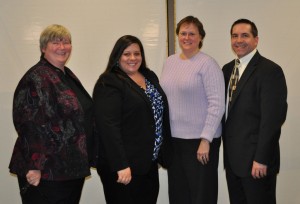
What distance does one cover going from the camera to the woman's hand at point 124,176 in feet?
5.99

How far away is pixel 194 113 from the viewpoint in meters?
2.17

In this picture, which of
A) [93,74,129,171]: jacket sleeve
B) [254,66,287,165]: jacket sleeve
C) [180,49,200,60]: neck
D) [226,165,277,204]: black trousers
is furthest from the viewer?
[180,49,200,60]: neck

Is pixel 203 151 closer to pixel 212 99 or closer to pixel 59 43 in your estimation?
pixel 212 99

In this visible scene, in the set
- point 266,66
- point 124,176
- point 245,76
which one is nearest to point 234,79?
point 245,76

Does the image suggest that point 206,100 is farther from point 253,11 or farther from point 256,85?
point 253,11

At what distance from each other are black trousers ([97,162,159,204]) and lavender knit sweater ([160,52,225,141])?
1.34ft

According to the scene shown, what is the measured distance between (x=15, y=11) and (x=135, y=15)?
989 mm

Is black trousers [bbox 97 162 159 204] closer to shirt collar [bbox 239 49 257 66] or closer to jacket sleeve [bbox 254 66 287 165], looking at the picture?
jacket sleeve [bbox 254 66 287 165]

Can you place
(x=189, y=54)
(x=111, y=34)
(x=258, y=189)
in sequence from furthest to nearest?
(x=111, y=34) < (x=189, y=54) < (x=258, y=189)

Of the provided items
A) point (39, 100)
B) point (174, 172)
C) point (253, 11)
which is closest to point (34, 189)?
point (39, 100)

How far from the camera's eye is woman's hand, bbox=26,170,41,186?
1.67 meters

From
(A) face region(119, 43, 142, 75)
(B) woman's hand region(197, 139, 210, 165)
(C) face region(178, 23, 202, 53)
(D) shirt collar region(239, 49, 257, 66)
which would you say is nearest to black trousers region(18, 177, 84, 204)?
(A) face region(119, 43, 142, 75)

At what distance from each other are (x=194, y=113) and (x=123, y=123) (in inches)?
21.0

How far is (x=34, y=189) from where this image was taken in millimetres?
1729
